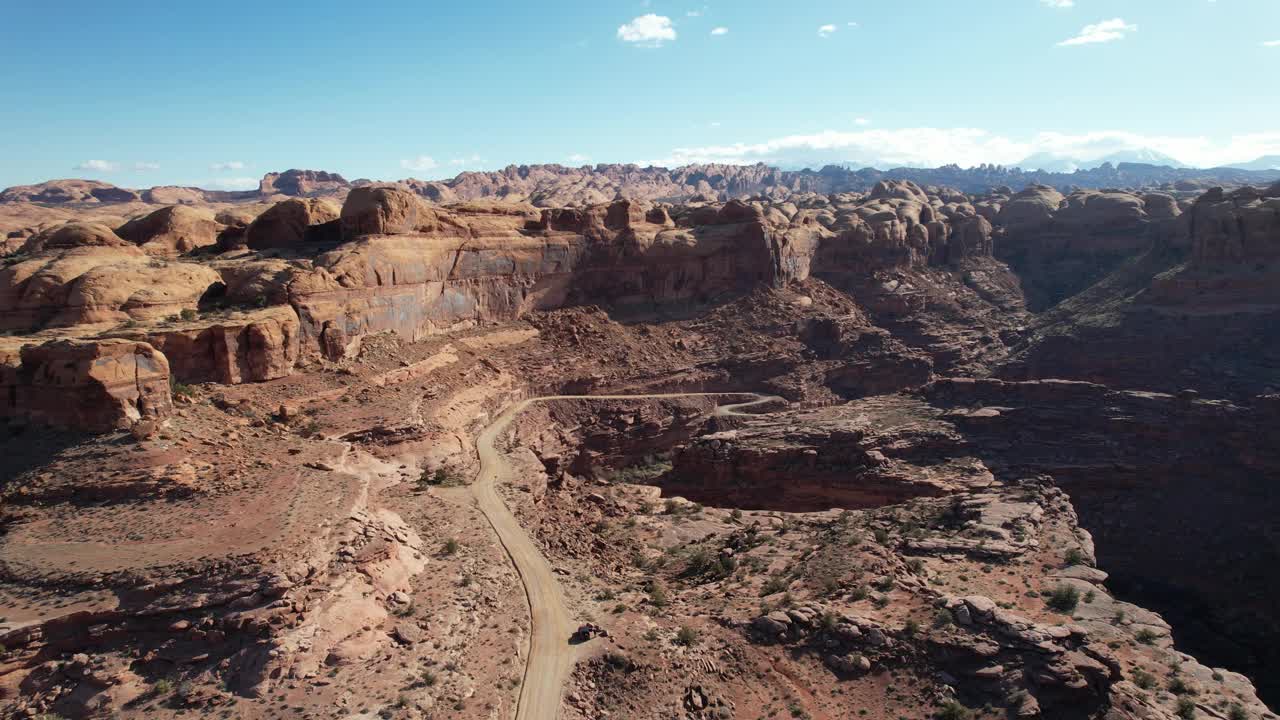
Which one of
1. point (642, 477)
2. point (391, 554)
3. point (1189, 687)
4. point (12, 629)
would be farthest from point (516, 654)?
point (642, 477)

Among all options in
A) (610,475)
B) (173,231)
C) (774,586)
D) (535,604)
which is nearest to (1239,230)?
(610,475)

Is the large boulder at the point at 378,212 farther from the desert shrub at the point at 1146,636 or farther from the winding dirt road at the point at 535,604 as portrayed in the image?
the desert shrub at the point at 1146,636

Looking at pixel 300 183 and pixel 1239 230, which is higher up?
pixel 300 183

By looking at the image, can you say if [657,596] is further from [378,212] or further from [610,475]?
[378,212]

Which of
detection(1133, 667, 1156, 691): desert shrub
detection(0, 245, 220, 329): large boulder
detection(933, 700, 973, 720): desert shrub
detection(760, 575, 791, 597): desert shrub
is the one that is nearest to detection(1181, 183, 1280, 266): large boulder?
detection(1133, 667, 1156, 691): desert shrub

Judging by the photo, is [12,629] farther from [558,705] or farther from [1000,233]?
[1000,233]

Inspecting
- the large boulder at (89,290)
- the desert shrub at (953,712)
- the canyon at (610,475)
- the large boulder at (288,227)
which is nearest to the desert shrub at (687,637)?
the canyon at (610,475)
